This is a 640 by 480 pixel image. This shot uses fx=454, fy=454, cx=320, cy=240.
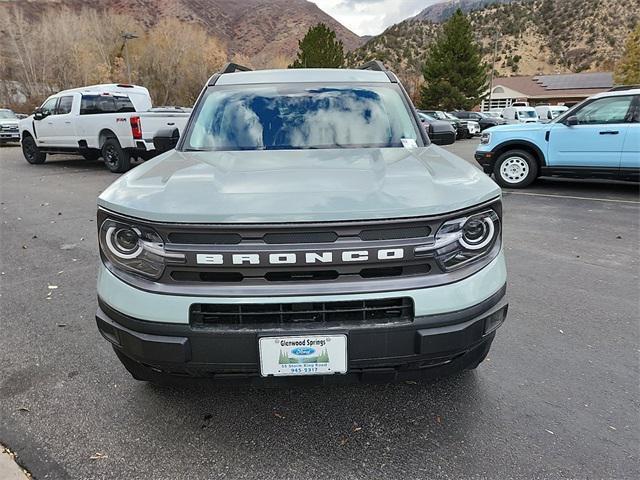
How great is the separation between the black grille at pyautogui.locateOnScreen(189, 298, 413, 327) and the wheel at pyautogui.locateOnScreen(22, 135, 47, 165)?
581 inches

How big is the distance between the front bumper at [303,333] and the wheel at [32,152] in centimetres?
1464

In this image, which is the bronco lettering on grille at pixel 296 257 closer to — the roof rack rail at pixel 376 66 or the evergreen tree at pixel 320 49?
the roof rack rail at pixel 376 66

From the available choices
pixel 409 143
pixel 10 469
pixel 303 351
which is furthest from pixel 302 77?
pixel 10 469

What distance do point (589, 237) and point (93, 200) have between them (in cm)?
800

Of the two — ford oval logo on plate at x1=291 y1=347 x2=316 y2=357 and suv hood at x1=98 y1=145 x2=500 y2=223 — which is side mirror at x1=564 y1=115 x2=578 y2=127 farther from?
ford oval logo on plate at x1=291 y1=347 x2=316 y2=357

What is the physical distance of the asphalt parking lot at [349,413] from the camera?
2.08 m

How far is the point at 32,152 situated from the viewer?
46.5 feet

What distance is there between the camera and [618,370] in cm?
278

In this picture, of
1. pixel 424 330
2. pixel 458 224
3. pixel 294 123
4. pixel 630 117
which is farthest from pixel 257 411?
pixel 630 117

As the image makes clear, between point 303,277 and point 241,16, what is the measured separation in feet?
490

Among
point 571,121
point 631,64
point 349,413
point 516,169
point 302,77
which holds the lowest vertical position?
point 349,413

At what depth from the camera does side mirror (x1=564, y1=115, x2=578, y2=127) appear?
8180mm

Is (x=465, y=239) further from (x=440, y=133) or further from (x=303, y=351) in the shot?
(x=440, y=133)

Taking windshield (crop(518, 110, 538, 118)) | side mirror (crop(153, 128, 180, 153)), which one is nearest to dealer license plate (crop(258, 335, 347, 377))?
side mirror (crop(153, 128, 180, 153))
